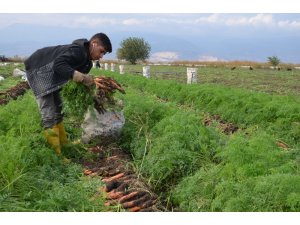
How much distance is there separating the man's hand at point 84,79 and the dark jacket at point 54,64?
73 mm

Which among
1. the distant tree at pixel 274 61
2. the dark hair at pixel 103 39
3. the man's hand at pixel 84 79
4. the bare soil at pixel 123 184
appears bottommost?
the bare soil at pixel 123 184

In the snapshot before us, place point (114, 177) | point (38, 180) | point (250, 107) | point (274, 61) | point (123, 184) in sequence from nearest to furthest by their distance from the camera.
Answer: point (38, 180)
point (123, 184)
point (114, 177)
point (250, 107)
point (274, 61)

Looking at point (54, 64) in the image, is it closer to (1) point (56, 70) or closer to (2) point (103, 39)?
(1) point (56, 70)

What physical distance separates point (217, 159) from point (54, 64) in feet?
9.05

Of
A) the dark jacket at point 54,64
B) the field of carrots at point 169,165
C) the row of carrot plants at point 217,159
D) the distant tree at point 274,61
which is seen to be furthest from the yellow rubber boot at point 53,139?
the distant tree at point 274,61

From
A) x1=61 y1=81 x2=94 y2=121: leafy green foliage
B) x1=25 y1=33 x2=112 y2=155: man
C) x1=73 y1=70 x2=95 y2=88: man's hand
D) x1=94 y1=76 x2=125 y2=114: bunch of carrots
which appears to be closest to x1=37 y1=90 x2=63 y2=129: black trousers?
x1=25 y1=33 x2=112 y2=155: man

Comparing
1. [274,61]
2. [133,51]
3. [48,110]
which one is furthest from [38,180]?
[133,51]

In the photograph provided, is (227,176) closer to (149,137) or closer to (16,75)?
(149,137)

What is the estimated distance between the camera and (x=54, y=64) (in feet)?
20.9

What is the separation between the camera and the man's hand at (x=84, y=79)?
6.37 meters

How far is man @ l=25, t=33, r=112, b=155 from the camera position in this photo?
6.43 meters

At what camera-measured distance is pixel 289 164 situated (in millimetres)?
4605

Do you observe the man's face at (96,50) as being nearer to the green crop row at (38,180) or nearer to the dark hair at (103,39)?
the dark hair at (103,39)

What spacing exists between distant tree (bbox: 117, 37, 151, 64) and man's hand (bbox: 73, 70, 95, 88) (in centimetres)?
5195
